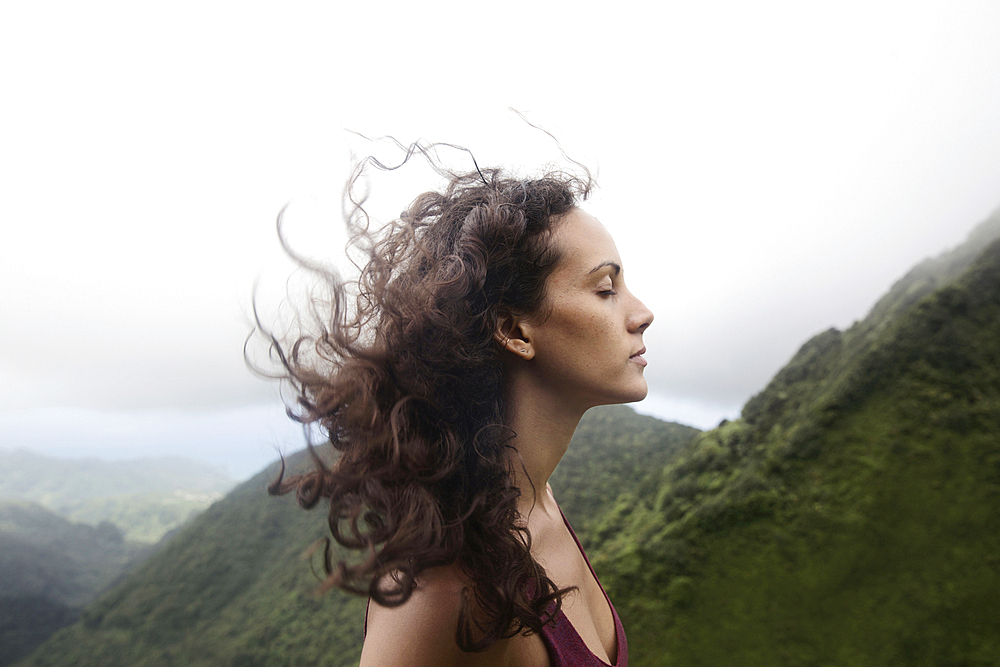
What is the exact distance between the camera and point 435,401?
143cm

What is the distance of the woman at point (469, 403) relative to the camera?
1.20m

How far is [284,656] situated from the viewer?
48.0 feet

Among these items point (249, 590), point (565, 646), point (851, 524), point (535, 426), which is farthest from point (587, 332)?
point (249, 590)

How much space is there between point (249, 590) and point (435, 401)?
72.1 feet

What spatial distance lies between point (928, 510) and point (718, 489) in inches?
120

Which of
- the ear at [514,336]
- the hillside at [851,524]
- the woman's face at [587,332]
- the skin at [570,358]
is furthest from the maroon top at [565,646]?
the hillside at [851,524]

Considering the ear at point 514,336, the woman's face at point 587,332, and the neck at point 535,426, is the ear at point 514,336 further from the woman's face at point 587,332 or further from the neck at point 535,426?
the neck at point 535,426

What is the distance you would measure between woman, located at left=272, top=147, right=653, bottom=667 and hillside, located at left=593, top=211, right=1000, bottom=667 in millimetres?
6784

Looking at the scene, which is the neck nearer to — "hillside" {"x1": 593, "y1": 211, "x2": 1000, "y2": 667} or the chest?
the chest

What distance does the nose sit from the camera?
1.65 metres

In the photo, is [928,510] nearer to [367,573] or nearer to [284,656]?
[367,573]

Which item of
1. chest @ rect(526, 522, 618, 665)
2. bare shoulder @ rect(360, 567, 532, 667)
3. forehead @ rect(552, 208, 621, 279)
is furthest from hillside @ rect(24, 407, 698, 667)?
bare shoulder @ rect(360, 567, 532, 667)

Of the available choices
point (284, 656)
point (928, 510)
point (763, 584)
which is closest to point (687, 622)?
point (763, 584)

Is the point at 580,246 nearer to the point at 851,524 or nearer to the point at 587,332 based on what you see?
the point at 587,332
